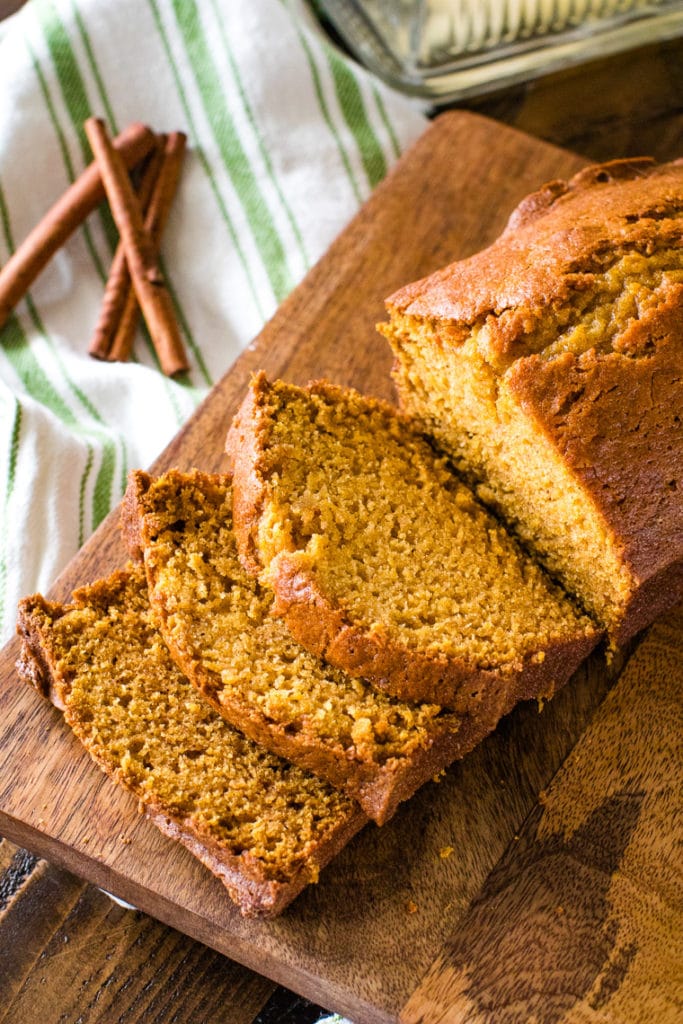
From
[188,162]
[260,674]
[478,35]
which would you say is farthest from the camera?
[478,35]

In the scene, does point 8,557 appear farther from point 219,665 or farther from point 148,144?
point 148,144

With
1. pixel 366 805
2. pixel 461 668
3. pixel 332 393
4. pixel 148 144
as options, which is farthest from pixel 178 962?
pixel 148 144

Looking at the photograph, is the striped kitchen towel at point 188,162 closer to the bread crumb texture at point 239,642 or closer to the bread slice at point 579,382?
the bread crumb texture at point 239,642

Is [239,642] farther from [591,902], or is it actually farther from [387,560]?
[591,902]

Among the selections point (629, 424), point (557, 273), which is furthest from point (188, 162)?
point (629, 424)

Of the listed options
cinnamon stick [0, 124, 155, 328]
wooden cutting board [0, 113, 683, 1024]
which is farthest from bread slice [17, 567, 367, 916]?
cinnamon stick [0, 124, 155, 328]

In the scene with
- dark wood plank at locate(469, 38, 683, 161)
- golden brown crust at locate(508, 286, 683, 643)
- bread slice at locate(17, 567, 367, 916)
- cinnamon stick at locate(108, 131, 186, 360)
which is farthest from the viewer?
dark wood plank at locate(469, 38, 683, 161)

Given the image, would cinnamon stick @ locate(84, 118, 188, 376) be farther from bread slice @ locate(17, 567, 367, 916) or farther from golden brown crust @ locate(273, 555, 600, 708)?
golden brown crust @ locate(273, 555, 600, 708)
